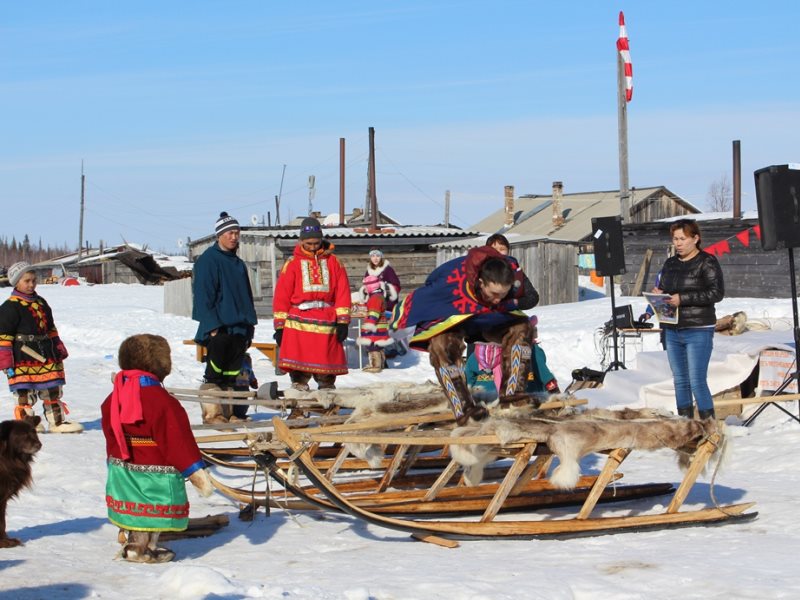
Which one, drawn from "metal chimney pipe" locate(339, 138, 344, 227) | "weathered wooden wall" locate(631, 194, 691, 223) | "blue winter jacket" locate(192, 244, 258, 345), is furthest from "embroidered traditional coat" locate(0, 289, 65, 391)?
"weathered wooden wall" locate(631, 194, 691, 223)

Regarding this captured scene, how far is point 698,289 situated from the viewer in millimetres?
7660

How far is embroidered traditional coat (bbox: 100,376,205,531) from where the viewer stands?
15.9ft

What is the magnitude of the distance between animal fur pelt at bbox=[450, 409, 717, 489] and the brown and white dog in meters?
2.11

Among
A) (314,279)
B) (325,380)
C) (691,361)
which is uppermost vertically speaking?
(314,279)

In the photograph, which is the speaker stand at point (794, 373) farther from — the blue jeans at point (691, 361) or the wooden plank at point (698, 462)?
the wooden plank at point (698, 462)

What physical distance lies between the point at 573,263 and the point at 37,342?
1860cm

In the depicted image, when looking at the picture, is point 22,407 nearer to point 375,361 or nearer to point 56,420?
point 56,420

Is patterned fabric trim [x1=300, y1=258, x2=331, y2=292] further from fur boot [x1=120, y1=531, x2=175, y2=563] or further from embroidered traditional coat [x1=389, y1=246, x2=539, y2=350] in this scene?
fur boot [x1=120, y1=531, x2=175, y2=563]

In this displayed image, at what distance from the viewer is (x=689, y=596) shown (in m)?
4.23

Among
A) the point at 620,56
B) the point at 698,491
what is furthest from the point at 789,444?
the point at 620,56

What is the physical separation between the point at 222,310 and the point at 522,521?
149 inches

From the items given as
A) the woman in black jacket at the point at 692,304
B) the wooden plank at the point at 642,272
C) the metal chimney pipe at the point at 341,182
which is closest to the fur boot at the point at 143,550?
the woman in black jacket at the point at 692,304

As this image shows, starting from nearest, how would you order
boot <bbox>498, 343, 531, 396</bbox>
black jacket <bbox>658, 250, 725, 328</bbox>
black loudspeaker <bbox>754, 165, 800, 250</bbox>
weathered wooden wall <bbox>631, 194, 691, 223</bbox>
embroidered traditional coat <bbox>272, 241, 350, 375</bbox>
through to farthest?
boot <bbox>498, 343, 531, 396</bbox>
black jacket <bbox>658, 250, 725, 328</bbox>
black loudspeaker <bbox>754, 165, 800, 250</bbox>
embroidered traditional coat <bbox>272, 241, 350, 375</bbox>
weathered wooden wall <bbox>631, 194, 691, 223</bbox>

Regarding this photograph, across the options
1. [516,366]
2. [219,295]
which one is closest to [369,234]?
[219,295]
